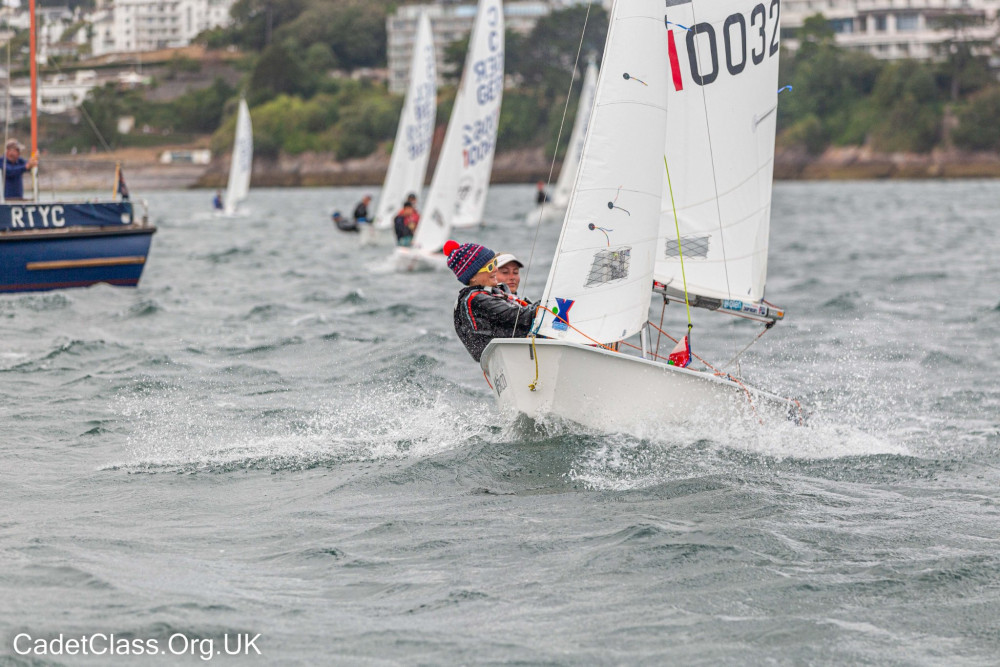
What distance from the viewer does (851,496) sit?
6863 mm

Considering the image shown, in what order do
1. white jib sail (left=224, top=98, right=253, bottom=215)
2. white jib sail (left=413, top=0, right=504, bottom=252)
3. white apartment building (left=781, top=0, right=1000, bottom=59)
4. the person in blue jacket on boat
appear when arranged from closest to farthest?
the person in blue jacket on boat → white jib sail (left=413, top=0, right=504, bottom=252) → white jib sail (left=224, top=98, right=253, bottom=215) → white apartment building (left=781, top=0, right=1000, bottom=59)

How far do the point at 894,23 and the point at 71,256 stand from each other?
116 m

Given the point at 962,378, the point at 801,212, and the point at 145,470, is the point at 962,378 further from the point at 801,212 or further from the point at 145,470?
the point at 801,212

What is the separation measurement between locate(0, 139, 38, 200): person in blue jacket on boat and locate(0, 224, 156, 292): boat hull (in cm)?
132

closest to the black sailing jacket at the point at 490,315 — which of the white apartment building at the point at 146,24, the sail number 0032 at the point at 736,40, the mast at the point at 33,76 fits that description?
the sail number 0032 at the point at 736,40

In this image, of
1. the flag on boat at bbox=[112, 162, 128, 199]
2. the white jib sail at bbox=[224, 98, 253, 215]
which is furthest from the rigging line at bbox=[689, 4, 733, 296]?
the white jib sail at bbox=[224, 98, 253, 215]

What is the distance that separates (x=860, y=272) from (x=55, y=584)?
1835cm

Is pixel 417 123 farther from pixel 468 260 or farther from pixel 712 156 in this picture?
pixel 468 260

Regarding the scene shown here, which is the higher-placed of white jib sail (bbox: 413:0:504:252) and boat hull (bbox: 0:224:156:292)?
white jib sail (bbox: 413:0:504:252)

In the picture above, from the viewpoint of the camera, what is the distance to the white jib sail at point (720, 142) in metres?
8.63

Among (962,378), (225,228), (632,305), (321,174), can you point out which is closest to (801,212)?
(225,228)

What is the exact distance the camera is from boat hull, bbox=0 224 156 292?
1558 cm

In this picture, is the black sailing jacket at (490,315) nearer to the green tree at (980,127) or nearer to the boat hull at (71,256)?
the boat hull at (71,256)

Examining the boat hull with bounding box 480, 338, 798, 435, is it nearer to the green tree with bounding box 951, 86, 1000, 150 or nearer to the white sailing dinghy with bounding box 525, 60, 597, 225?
the white sailing dinghy with bounding box 525, 60, 597, 225
